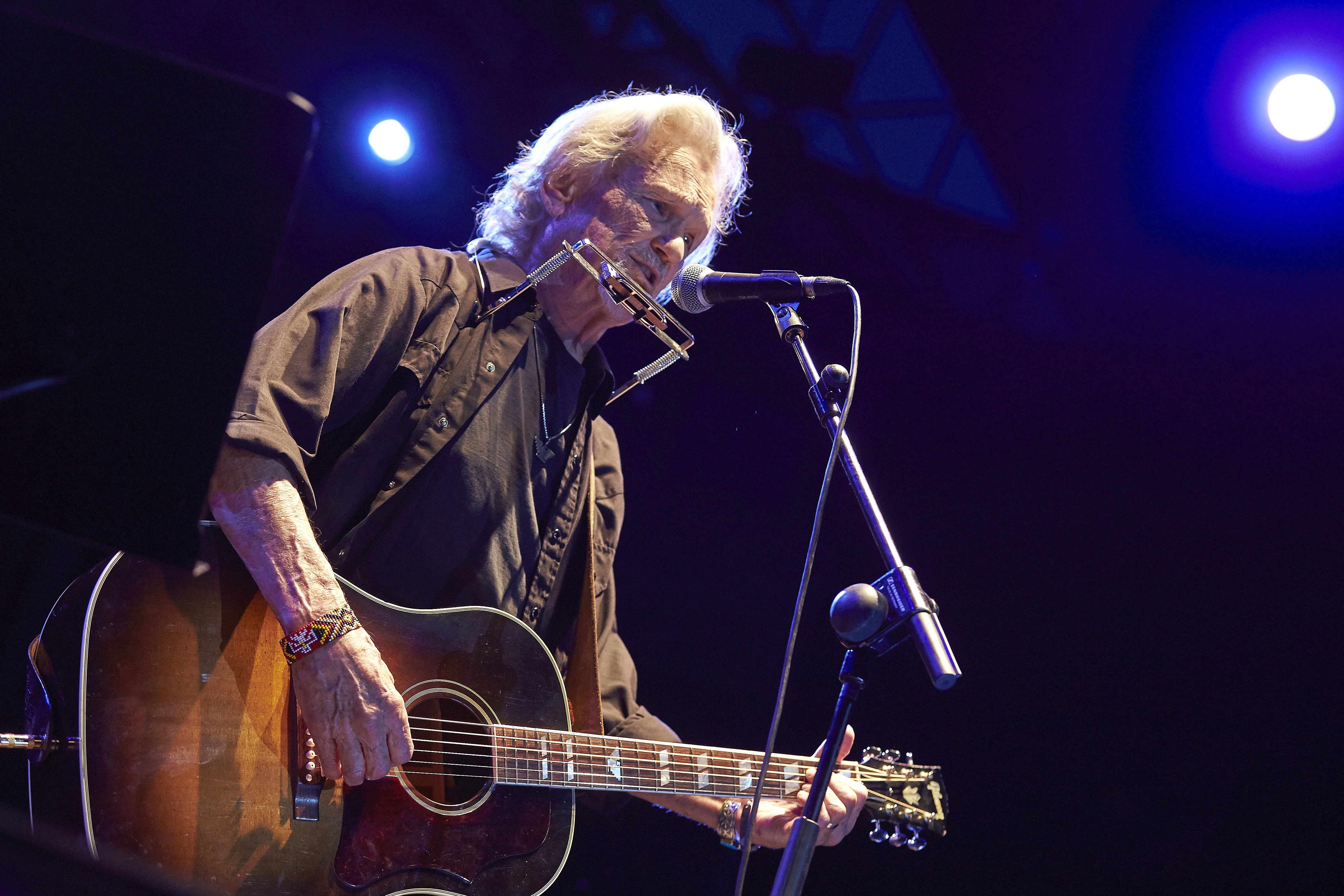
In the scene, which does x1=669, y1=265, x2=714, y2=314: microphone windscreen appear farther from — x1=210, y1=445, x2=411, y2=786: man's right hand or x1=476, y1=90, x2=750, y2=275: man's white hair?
x1=210, y1=445, x2=411, y2=786: man's right hand

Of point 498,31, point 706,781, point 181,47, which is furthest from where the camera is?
point 498,31

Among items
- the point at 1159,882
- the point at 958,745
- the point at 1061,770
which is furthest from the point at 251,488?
the point at 1159,882

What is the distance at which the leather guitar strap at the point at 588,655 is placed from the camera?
8.51 ft

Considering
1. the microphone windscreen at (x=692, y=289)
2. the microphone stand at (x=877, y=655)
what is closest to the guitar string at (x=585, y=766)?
the microphone stand at (x=877, y=655)

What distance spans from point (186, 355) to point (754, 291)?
56.1 inches

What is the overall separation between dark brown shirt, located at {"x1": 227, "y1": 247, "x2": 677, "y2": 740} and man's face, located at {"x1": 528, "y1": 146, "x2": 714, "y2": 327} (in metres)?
0.15

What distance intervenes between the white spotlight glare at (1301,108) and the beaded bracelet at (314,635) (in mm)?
4205

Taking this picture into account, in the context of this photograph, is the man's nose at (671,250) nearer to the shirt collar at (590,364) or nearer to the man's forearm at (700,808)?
the shirt collar at (590,364)

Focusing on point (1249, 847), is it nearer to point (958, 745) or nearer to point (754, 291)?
point (958, 745)

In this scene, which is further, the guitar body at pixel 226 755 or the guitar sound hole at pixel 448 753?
the guitar sound hole at pixel 448 753

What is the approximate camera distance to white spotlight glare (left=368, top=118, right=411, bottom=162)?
3490mm

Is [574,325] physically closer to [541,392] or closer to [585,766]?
[541,392]

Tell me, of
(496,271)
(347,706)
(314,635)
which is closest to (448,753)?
(347,706)

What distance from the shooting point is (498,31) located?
3.52 m
